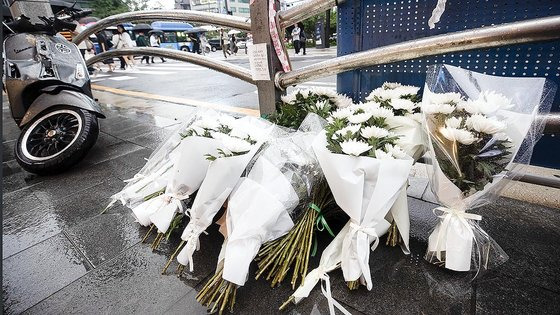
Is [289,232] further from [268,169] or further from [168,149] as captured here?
[168,149]

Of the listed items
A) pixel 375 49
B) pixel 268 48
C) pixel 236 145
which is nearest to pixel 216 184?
pixel 236 145

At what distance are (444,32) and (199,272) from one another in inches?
86.4

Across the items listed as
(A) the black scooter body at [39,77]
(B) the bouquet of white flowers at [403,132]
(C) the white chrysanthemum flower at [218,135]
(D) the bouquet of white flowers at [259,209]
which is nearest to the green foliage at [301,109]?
(B) the bouquet of white flowers at [403,132]

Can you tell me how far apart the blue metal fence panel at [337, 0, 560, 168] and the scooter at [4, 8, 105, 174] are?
2855mm

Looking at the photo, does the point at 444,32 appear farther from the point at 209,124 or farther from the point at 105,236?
the point at 105,236

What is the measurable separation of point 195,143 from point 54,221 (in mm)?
1531

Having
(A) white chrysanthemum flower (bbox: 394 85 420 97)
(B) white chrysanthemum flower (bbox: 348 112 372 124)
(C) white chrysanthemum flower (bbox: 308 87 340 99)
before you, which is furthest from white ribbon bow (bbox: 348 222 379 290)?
(C) white chrysanthemum flower (bbox: 308 87 340 99)

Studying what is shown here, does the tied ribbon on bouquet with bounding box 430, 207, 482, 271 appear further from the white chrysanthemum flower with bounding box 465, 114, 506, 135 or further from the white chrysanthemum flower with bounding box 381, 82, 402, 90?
the white chrysanthemum flower with bounding box 381, 82, 402, 90

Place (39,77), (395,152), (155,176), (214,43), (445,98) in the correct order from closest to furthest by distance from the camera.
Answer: (395,152) → (445,98) → (155,176) → (39,77) → (214,43)

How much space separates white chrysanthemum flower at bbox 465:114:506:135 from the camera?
129 cm

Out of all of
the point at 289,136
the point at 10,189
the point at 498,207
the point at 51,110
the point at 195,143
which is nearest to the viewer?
the point at 195,143

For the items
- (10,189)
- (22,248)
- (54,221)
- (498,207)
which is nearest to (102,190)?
(54,221)

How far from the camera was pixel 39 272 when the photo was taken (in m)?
1.74

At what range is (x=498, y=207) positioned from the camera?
6.56ft
